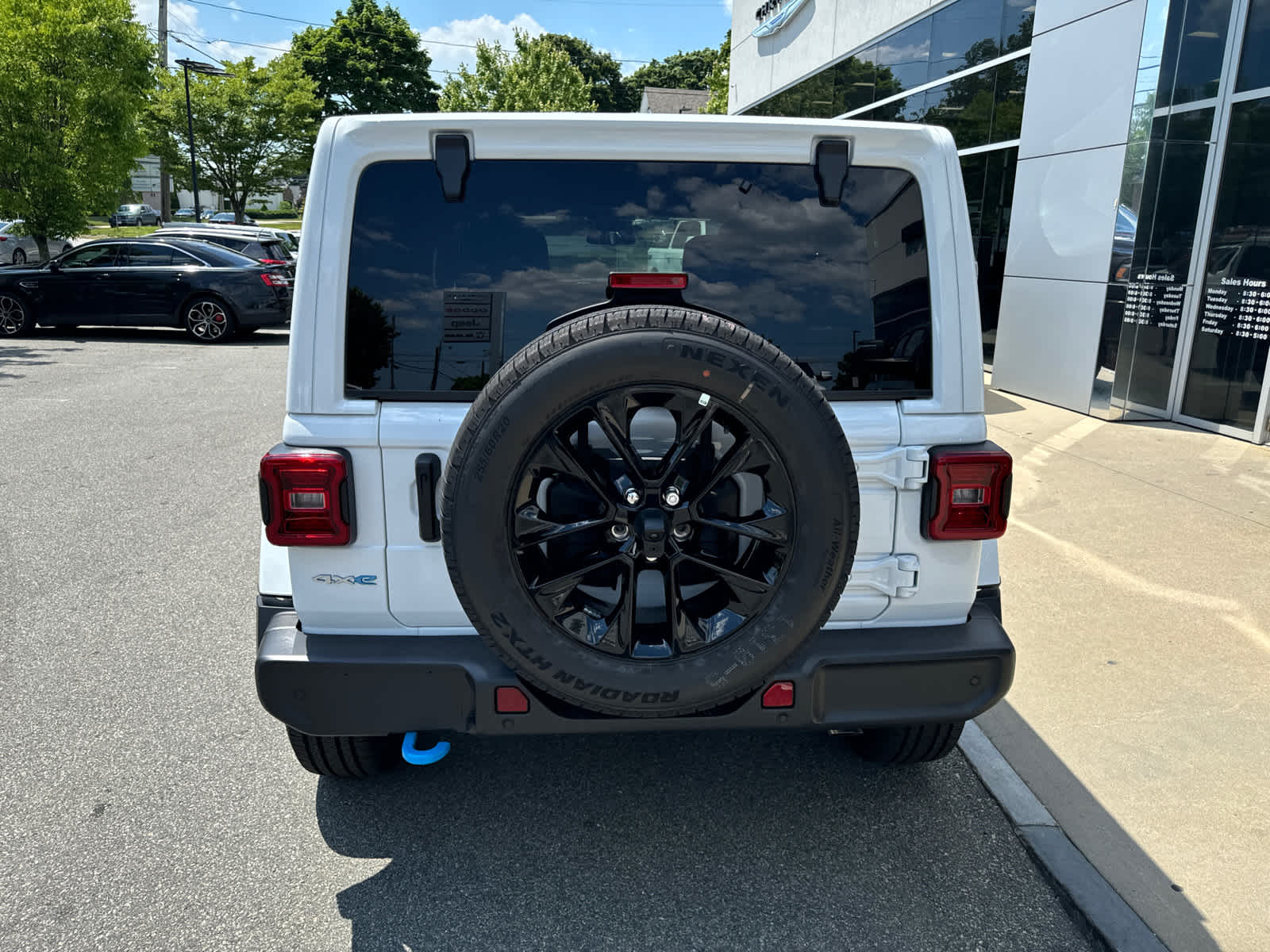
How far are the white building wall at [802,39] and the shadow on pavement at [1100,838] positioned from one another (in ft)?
31.8

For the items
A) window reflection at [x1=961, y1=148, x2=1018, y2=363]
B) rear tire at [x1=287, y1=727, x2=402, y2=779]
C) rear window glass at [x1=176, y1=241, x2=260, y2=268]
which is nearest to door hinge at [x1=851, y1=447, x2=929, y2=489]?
rear tire at [x1=287, y1=727, x2=402, y2=779]

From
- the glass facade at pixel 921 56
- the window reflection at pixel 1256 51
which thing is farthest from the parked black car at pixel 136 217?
the window reflection at pixel 1256 51

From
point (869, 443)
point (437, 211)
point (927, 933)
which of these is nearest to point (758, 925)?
point (927, 933)

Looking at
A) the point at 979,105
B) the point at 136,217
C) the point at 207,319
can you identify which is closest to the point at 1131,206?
the point at 979,105

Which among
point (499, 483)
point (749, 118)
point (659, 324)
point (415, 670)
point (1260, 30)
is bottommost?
point (415, 670)

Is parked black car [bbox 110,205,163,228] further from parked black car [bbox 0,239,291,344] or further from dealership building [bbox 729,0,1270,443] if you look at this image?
dealership building [bbox 729,0,1270,443]

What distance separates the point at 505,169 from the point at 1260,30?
884cm

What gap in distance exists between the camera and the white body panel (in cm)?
244

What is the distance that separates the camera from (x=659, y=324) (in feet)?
7.16

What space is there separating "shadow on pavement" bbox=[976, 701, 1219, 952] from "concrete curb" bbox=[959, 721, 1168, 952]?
1.3 inches

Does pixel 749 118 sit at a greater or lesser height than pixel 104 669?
greater

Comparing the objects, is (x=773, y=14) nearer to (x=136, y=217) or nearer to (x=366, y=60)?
(x=136, y=217)

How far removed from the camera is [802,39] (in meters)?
19.5

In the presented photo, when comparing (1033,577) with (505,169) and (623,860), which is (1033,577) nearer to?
(623,860)
